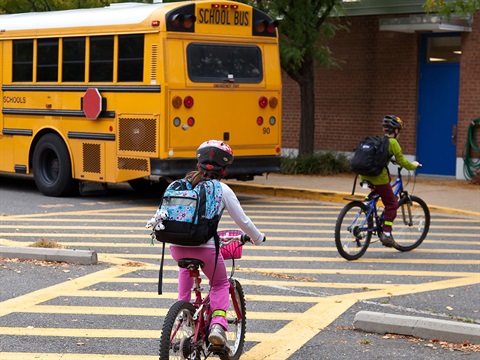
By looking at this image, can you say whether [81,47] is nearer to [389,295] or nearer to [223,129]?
[223,129]

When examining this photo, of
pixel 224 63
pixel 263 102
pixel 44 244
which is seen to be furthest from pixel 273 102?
pixel 44 244

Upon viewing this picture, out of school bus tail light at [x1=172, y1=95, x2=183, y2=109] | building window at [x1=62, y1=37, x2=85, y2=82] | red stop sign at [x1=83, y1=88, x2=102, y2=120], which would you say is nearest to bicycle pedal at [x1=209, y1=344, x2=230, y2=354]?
school bus tail light at [x1=172, y1=95, x2=183, y2=109]

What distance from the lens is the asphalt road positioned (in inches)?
295

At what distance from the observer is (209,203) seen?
6.20 metres

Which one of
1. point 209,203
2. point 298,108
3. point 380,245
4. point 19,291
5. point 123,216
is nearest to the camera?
point 209,203

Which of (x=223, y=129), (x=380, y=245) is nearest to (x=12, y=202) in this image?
(x=223, y=129)

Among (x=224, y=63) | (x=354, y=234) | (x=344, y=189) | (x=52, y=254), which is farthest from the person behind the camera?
(x=344, y=189)

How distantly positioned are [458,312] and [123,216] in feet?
23.7

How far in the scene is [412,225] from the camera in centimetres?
1230

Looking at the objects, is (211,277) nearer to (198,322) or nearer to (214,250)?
(214,250)

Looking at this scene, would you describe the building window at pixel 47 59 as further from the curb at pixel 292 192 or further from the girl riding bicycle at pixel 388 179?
the girl riding bicycle at pixel 388 179

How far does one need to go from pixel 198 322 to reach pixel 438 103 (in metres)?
16.0

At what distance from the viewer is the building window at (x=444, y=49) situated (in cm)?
2112

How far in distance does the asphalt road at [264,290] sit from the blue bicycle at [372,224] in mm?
193
